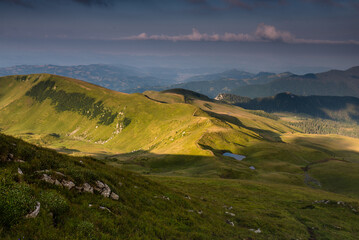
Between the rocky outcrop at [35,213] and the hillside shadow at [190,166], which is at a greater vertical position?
the rocky outcrop at [35,213]

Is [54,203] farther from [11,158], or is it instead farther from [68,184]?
[11,158]

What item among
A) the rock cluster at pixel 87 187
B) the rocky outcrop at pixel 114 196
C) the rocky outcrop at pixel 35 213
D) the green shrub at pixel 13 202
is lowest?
the rocky outcrop at pixel 114 196

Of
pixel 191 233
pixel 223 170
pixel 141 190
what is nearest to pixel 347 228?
pixel 191 233

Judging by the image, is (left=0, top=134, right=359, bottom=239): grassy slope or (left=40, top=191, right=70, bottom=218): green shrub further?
(left=40, top=191, right=70, bottom=218): green shrub

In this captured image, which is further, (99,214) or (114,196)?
(114,196)

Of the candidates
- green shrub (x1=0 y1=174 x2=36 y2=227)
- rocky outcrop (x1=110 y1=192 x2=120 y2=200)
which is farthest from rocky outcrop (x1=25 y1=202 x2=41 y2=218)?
rocky outcrop (x1=110 y1=192 x2=120 y2=200)

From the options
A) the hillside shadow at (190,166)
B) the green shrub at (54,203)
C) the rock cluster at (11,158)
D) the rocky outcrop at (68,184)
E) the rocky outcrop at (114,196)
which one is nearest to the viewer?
the green shrub at (54,203)

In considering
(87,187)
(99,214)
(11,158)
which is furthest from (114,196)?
(11,158)

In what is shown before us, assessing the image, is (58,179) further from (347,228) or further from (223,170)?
(223,170)

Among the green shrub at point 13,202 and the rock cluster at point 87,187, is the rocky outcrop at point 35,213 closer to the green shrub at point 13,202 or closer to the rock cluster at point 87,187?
the green shrub at point 13,202

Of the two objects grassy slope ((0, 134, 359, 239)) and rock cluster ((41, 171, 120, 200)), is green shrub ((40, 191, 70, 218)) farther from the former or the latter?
rock cluster ((41, 171, 120, 200))

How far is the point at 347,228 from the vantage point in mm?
37500

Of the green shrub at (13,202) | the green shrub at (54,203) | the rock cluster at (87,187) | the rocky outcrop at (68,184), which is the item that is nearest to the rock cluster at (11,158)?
the rock cluster at (87,187)

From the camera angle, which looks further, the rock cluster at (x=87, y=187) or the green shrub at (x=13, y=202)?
the rock cluster at (x=87, y=187)
